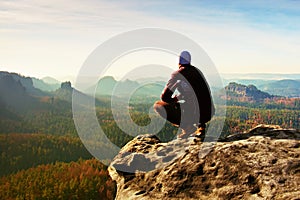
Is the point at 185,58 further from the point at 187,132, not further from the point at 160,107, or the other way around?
the point at 187,132

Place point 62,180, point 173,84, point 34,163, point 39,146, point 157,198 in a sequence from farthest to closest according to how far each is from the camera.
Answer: point 39,146
point 34,163
point 62,180
point 173,84
point 157,198

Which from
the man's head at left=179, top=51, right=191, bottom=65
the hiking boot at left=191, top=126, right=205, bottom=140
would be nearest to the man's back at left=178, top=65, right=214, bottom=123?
the man's head at left=179, top=51, right=191, bottom=65

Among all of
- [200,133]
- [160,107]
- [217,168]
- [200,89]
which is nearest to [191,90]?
[200,89]

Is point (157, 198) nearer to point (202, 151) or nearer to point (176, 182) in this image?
point (176, 182)

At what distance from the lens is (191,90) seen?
13391mm

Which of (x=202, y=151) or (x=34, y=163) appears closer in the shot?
(x=202, y=151)

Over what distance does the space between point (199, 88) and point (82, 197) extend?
385 ft

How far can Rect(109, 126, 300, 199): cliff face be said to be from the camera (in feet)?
30.1

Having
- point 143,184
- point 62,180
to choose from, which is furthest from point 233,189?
point 62,180

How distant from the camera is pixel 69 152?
189 metres

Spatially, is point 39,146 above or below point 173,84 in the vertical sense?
below

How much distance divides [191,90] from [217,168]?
13.3ft

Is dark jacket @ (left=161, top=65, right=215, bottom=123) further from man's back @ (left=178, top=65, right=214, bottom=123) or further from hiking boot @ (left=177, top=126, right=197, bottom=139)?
hiking boot @ (left=177, top=126, right=197, bottom=139)

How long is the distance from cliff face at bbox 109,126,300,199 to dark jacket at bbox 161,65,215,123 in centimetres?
156
